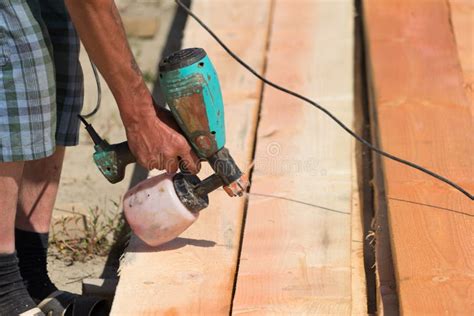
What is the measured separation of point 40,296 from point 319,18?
224 centimetres

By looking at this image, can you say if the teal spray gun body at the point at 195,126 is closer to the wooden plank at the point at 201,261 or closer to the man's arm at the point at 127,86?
the man's arm at the point at 127,86

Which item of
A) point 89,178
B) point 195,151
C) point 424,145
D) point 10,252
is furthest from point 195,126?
point 89,178

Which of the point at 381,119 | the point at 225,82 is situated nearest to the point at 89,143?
the point at 225,82

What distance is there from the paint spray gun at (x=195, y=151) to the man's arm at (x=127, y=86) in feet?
0.20

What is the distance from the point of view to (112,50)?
2.62 meters

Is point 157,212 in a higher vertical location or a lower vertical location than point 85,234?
higher

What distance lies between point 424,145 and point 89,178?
166cm

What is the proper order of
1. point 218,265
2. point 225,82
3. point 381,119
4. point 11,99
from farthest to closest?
1. point 225,82
2. point 381,119
3. point 218,265
4. point 11,99

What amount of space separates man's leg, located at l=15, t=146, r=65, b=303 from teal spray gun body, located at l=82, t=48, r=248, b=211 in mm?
354

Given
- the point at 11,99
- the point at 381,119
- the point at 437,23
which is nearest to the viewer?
the point at 11,99

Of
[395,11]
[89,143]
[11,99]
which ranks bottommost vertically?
Answer: [89,143]

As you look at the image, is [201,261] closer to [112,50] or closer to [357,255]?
[357,255]

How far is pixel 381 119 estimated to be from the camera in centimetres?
370

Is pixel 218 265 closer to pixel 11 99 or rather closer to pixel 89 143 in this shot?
pixel 11 99
